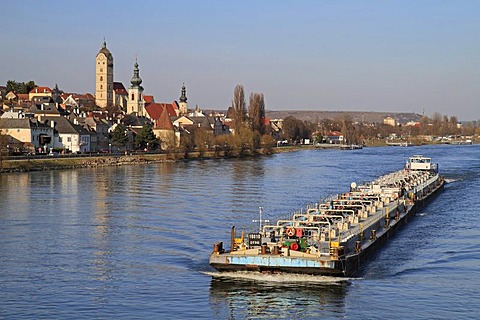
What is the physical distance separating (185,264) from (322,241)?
330 centimetres

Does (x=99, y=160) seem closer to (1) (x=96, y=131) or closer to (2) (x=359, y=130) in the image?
(1) (x=96, y=131)

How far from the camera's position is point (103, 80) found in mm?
Answer: 107188

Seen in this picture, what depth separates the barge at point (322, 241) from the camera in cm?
1555

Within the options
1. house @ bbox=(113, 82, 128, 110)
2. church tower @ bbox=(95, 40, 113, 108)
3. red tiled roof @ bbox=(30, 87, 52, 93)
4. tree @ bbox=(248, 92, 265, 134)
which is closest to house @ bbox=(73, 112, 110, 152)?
tree @ bbox=(248, 92, 265, 134)

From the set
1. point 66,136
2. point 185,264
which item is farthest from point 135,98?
point 185,264

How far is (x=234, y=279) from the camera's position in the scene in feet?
52.2

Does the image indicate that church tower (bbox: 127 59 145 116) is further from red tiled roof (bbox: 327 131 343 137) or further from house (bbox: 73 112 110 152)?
red tiled roof (bbox: 327 131 343 137)

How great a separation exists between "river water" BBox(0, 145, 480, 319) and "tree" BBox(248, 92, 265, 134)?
154ft

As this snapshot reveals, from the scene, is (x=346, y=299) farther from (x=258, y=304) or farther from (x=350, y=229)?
(x=350, y=229)

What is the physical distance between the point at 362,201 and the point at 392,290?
917 centimetres

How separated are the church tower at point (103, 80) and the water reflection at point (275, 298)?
92903 mm

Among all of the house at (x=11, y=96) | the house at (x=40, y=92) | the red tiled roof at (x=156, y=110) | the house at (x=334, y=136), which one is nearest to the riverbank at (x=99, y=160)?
the house at (x=40, y=92)

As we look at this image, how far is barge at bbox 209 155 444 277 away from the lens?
1555cm

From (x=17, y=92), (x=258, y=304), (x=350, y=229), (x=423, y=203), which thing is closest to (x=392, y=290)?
(x=258, y=304)
